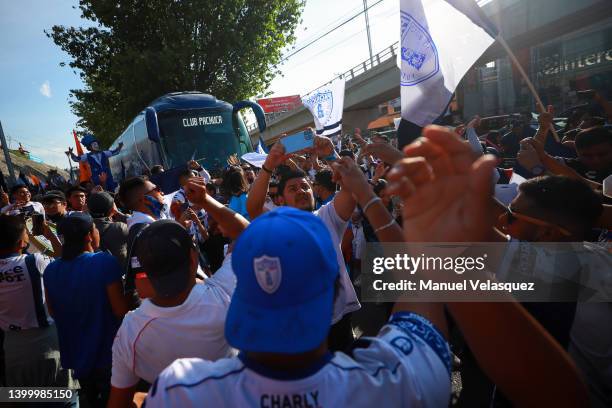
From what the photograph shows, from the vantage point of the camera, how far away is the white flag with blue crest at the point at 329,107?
6.98 m

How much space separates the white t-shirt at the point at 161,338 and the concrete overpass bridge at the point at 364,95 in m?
19.8

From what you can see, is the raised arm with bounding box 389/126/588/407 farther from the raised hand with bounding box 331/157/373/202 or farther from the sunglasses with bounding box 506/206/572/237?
the sunglasses with bounding box 506/206/572/237

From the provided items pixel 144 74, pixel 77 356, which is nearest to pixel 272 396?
pixel 77 356

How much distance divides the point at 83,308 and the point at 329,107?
5904 millimetres

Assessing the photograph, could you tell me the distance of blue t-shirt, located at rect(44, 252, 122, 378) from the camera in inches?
88.0

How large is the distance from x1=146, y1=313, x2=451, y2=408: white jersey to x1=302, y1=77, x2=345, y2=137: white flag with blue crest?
618cm

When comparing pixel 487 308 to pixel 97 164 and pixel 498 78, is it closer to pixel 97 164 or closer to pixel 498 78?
pixel 97 164

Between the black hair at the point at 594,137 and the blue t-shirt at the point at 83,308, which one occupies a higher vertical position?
the black hair at the point at 594,137

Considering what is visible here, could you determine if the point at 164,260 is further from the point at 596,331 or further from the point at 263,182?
the point at 596,331

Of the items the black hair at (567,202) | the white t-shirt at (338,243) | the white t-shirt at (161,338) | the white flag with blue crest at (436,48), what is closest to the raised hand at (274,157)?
the white t-shirt at (338,243)

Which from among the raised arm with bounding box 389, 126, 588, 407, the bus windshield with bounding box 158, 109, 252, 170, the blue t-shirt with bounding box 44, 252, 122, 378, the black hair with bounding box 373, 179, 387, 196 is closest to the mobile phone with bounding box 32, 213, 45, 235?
the blue t-shirt with bounding box 44, 252, 122, 378

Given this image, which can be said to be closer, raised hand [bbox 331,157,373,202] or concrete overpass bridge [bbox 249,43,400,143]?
raised hand [bbox 331,157,373,202]

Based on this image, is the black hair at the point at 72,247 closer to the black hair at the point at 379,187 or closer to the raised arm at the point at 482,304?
the raised arm at the point at 482,304

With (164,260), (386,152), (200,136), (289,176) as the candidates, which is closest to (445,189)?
(386,152)
